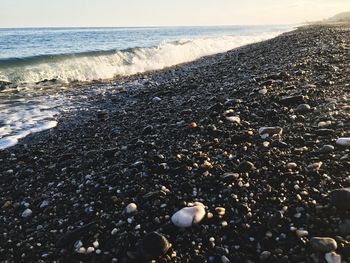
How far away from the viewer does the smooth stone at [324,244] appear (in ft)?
8.83

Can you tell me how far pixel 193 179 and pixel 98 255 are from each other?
1.29m

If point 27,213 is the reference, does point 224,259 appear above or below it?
above

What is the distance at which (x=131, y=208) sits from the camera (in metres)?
3.65

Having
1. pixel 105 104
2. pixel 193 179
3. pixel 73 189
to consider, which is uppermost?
pixel 193 179

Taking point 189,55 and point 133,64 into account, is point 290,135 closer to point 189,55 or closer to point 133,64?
point 133,64

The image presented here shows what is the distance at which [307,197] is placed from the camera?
131 inches

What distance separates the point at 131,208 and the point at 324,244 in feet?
5.65

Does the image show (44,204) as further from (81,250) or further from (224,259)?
(224,259)

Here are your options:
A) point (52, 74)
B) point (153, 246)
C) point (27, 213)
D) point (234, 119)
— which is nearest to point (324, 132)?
point (234, 119)

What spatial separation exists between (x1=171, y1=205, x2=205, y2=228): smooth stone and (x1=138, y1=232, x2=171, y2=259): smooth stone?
245 mm

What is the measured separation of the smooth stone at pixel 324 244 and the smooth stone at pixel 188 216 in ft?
3.03

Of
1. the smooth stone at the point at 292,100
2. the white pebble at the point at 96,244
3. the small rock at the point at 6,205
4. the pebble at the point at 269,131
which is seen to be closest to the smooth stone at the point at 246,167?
Answer: the pebble at the point at 269,131

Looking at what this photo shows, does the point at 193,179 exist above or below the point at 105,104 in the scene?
above

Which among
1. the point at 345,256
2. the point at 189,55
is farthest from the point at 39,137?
the point at 189,55
